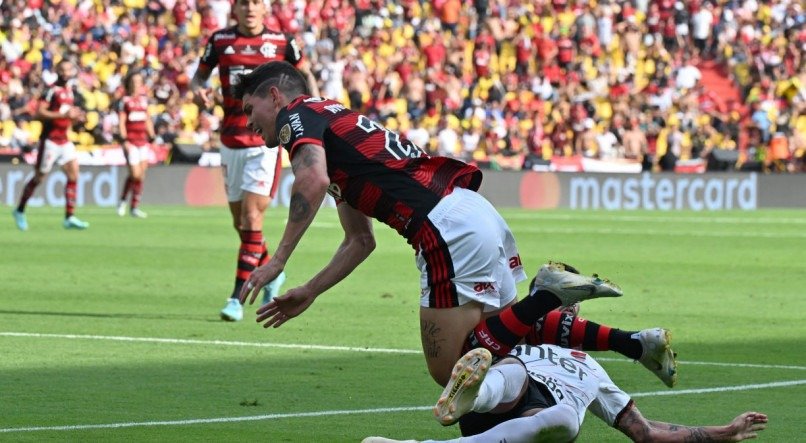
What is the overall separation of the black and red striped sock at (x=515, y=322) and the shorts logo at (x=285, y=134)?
118 cm

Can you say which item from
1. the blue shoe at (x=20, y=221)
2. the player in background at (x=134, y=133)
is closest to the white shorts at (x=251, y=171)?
the blue shoe at (x=20, y=221)

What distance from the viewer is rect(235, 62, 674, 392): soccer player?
656 cm

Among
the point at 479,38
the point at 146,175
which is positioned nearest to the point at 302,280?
the point at 146,175

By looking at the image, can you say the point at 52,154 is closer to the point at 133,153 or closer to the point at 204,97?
the point at 133,153

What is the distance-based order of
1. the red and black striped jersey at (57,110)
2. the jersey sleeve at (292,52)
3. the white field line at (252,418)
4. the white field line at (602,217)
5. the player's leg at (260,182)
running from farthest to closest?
the white field line at (602,217), the red and black striped jersey at (57,110), the jersey sleeve at (292,52), the player's leg at (260,182), the white field line at (252,418)

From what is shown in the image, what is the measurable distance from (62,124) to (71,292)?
Answer: 1010 centimetres

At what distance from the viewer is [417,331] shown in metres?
11.9

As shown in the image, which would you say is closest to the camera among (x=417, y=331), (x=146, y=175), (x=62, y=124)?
(x=417, y=331)

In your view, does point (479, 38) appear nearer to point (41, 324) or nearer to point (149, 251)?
point (149, 251)

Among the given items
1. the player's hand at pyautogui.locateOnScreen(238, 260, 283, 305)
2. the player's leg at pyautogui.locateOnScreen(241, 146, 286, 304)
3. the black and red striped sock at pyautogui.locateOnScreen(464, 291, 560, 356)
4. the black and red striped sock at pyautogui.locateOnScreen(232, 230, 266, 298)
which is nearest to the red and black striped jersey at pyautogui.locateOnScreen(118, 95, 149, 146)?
the player's leg at pyautogui.locateOnScreen(241, 146, 286, 304)

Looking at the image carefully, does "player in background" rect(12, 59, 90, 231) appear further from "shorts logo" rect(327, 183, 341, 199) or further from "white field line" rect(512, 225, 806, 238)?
"shorts logo" rect(327, 183, 341, 199)

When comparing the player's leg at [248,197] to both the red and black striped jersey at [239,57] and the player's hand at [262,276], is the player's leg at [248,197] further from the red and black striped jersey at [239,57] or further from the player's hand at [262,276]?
the player's hand at [262,276]

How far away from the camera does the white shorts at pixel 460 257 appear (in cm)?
667

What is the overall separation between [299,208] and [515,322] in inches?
40.2
